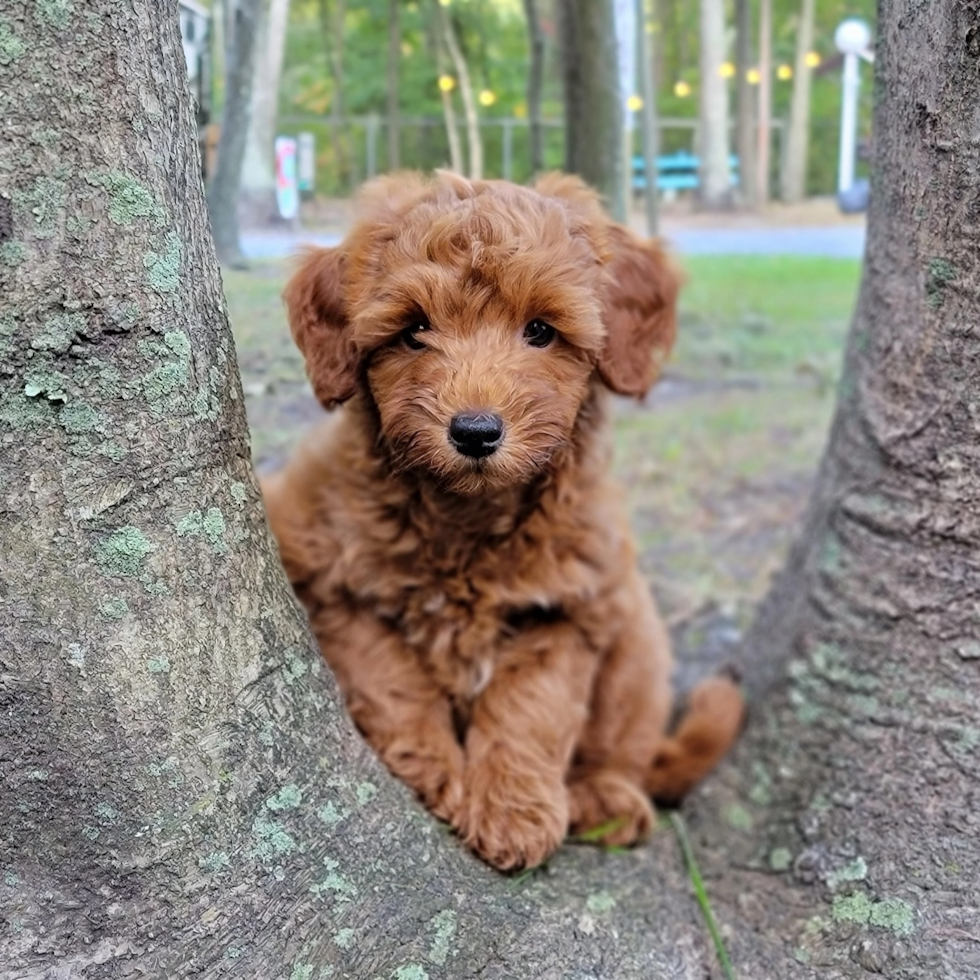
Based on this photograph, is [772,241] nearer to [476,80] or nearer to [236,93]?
[476,80]

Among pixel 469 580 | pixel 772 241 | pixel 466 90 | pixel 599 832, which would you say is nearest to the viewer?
pixel 469 580

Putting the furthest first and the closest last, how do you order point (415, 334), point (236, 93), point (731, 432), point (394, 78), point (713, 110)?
point (731, 432) → point (713, 110) → point (394, 78) → point (236, 93) → point (415, 334)

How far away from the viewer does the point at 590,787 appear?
3.07 m

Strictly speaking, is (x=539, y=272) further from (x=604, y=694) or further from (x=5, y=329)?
(x=604, y=694)

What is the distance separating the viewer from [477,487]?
2.34 metres

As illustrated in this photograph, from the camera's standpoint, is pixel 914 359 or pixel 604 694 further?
pixel 604 694

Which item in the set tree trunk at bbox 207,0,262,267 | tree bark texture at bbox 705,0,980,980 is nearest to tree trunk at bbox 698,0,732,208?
tree bark texture at bbox 705,0,980,980

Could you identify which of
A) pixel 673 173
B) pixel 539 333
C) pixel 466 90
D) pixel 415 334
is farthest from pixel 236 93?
pixel 673 173

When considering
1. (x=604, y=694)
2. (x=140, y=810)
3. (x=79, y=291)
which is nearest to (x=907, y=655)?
(x=604, y=694)

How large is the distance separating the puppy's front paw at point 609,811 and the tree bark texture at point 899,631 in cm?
28

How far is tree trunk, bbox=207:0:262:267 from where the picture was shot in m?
3.10

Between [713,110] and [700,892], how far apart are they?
3.47 m

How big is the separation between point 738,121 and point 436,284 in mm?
2727

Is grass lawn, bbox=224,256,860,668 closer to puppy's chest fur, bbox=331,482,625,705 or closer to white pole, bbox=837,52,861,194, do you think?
white pole, bbox=837,52,861,194
